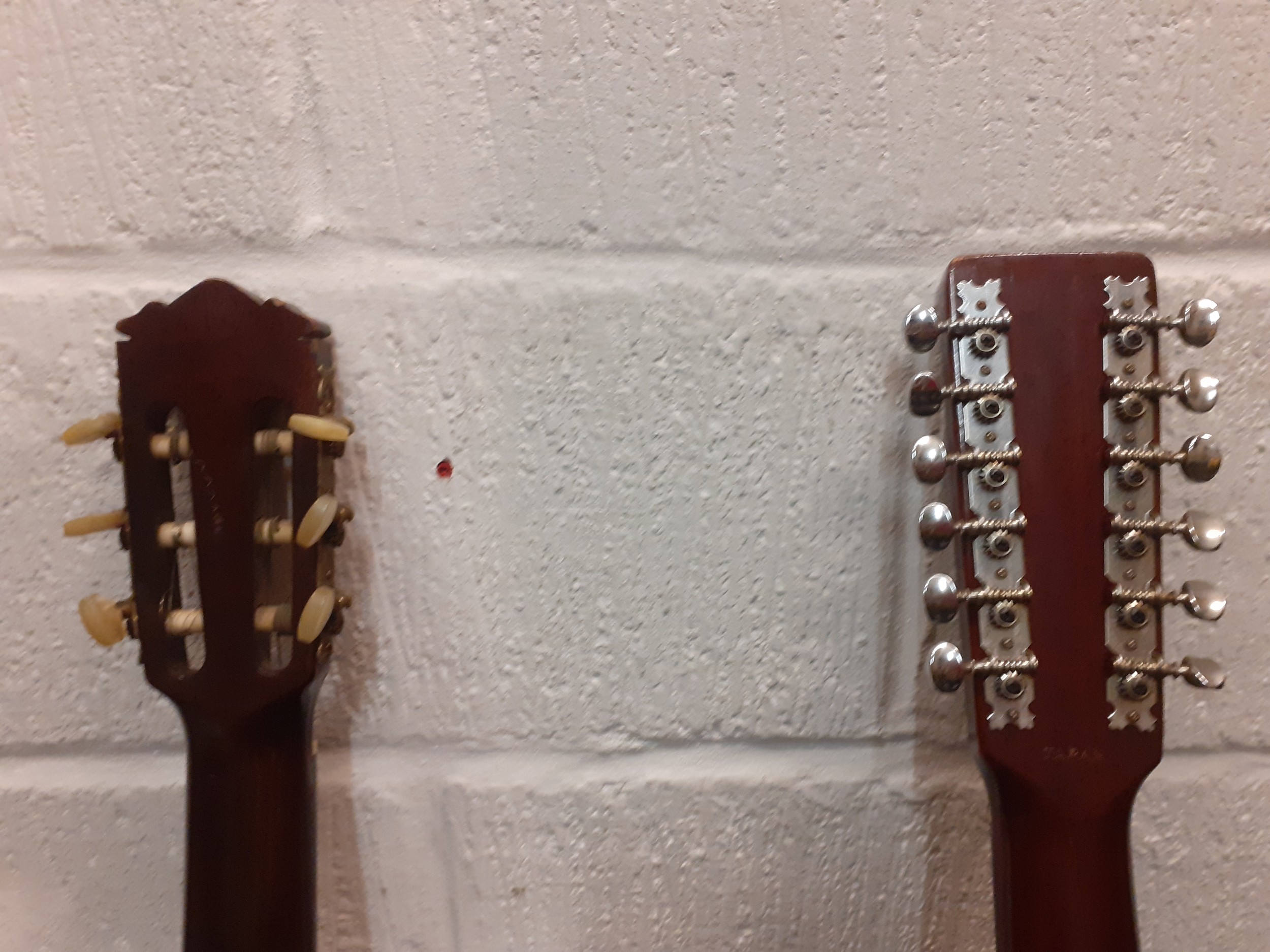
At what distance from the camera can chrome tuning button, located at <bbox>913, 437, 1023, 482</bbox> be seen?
1.05 ft

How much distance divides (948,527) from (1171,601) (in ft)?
0.33

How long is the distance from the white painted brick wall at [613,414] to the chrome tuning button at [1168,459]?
92 millimetres

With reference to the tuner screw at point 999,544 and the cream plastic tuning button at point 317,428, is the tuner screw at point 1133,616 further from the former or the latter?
the cream plastic tuning button at point 317,428

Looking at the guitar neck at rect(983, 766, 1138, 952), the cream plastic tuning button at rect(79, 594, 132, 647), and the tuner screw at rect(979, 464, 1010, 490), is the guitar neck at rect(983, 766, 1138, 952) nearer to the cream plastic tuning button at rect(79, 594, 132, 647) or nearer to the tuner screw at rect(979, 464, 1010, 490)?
the tuner screw at rect(979, 464, 1010, 490)

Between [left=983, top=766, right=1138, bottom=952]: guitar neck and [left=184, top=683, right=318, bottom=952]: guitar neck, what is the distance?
32 centimetres

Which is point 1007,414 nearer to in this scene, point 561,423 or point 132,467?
point 561,423

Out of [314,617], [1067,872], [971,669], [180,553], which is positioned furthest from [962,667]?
[180,553]

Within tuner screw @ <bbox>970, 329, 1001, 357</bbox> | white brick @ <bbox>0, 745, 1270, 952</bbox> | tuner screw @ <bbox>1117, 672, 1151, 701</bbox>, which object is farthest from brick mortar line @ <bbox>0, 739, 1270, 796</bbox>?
tuner screw @ <bbox>970, 329, 1001, 357</bbox>

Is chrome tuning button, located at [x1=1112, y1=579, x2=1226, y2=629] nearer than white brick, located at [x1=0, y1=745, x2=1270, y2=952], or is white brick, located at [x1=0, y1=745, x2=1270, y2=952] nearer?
chrome tuning button, located at [x1=1112, y1=579, x2=1226, y2=629]

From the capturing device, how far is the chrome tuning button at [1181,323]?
1.03 ft

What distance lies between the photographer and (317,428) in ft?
1.07

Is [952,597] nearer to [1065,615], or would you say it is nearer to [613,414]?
[1065,615]

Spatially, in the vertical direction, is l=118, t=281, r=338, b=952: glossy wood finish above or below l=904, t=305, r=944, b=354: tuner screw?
below

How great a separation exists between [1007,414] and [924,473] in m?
0.05
